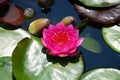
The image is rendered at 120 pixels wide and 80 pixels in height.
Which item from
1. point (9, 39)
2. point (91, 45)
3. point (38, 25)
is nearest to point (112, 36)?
point (91, 45)

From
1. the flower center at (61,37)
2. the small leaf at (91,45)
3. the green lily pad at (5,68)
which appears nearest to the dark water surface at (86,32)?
the small leaf at (91,45)

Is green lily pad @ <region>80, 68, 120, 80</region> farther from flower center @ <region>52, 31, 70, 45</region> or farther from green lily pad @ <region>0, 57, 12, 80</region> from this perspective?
green lily pad @ <region>0, 57, 12, 80</region>

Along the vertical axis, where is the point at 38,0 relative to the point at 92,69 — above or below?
above

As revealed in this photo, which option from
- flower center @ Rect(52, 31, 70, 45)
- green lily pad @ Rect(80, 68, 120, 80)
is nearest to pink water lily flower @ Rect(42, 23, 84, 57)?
flower center @ Rect(52, 31, 70, 45)

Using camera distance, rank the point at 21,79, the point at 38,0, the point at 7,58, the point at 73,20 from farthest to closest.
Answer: the point at 38,0 < the point at 73,20 < the point at 7,58 < the point at 21,79

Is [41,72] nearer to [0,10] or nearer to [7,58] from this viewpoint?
[7,58]

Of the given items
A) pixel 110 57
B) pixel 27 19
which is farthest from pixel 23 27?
pixel 110 57

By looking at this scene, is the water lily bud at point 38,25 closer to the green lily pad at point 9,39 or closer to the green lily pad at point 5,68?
the green lily pad at point 9,39

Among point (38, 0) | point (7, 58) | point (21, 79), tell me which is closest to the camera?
point (21, 79)
